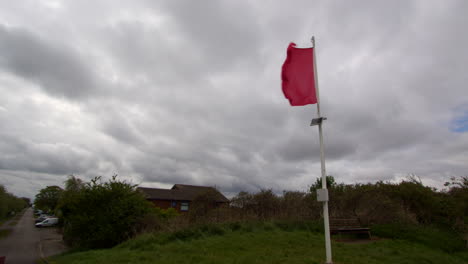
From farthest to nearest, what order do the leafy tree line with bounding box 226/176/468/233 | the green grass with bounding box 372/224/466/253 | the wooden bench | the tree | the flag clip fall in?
the tree
the leafy tree line with bounding box 226/176/468/233
the wooden bench
the green grass with bounding box 372/224/466/253
the flag clip

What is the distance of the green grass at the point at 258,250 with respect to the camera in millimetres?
7898

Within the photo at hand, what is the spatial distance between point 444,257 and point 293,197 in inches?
329

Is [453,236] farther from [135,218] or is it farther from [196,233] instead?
[135,218]

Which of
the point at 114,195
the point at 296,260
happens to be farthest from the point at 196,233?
the point at 114,195

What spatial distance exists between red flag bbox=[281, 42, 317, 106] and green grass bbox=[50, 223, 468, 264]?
3.99 m

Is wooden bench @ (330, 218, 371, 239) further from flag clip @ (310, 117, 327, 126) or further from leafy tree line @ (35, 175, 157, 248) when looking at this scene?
leafy tree line @ (35, 175, 157, 248)

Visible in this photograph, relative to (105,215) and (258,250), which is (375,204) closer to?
(258,250)

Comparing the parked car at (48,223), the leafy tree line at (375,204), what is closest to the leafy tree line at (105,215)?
the leafy tree line at (375,204)

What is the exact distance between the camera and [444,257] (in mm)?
9328

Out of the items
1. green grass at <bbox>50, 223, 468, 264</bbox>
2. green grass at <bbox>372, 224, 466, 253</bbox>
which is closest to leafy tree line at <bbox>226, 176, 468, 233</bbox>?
green grass at <bbox>372, 224, 466, 253</bbox>

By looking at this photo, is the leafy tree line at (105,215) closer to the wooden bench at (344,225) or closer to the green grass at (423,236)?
the wooden bench at (344,225)

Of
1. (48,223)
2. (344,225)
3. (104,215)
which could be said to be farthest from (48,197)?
(344,225)

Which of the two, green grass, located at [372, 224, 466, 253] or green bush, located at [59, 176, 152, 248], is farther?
green bush, located at [59, 176, 152, 248]

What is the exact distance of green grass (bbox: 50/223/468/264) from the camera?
7898 millimetres
